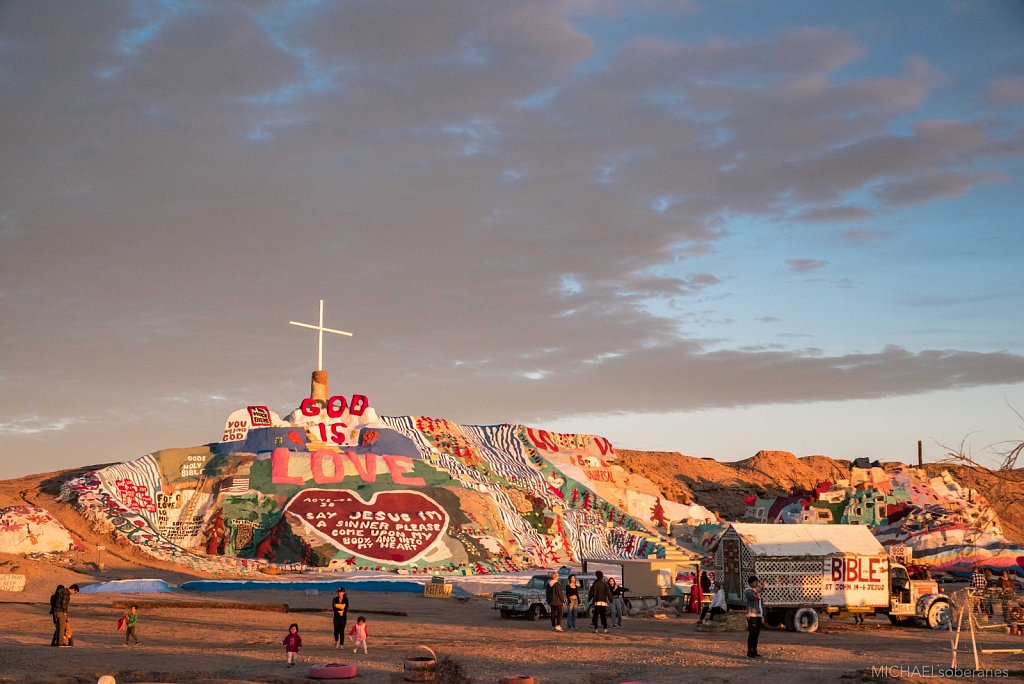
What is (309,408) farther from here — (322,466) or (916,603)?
(916,603)

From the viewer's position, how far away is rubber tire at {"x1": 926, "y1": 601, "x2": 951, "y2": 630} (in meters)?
33.1

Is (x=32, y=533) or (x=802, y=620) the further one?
(x=32, y=533)

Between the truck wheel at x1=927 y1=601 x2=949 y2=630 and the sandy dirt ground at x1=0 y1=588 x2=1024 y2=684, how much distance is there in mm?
561

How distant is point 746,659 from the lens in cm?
2427

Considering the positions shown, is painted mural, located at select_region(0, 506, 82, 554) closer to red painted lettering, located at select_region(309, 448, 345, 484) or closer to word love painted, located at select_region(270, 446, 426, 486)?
word love painted, located at select_region(270, 446, 426, 486)

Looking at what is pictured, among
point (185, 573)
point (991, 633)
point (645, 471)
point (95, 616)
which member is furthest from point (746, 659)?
point (645, 471)

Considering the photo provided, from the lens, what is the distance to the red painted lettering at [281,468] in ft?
195

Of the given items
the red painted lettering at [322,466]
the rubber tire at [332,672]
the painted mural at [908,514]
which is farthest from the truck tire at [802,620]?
the painted mural at [908,514]

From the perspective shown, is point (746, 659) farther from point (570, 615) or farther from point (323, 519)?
point (323, 519)

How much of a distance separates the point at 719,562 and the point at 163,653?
17.4 metres

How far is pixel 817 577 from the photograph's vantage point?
105 feet

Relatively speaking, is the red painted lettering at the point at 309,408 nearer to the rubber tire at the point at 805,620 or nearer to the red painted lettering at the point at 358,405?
the red painted lettering at the point at 358,405

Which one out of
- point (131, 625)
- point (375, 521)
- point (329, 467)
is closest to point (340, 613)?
point (131, 625)

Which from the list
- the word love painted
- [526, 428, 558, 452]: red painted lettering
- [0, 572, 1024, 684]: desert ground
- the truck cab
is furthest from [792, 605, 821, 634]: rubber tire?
[526, 428, 558, 452]: red painted lettering
